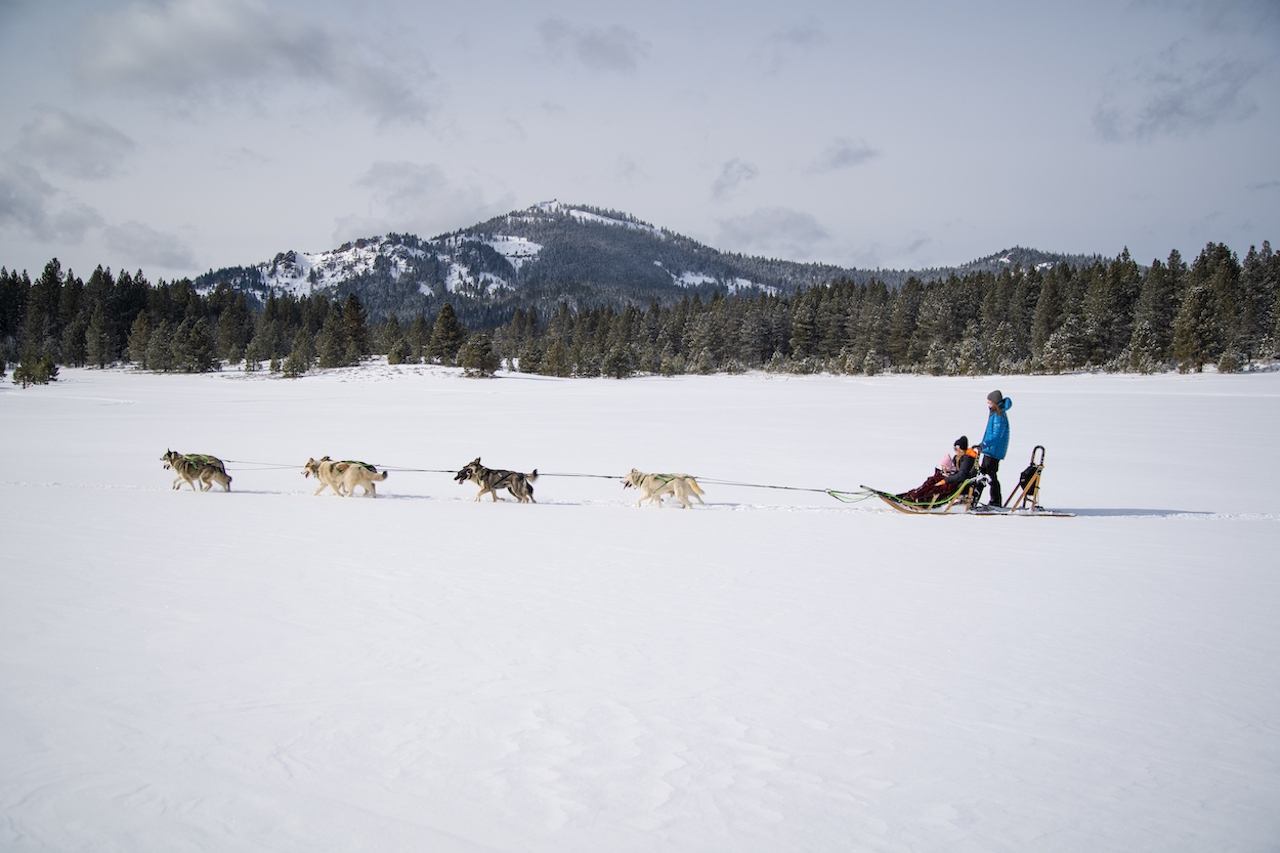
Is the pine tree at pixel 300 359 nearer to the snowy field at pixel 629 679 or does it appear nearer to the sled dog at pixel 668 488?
the snowy field at pixel 629 679

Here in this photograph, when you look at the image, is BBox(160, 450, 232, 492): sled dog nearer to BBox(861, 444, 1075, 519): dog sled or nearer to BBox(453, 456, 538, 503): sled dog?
BBox(453, 456, 538, 503): sled dog

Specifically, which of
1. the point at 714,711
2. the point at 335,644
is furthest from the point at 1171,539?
the point at 335,644

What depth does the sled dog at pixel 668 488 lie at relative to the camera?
35.7ft

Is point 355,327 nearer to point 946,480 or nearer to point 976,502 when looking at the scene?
point 946,480

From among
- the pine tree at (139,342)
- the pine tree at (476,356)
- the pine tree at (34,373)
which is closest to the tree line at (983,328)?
the pine tree at (476,356)

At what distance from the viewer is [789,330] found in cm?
8438

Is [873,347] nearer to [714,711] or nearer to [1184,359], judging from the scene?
[1184,359]

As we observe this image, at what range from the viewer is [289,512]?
30.3 ft

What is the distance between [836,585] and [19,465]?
18.3 meters

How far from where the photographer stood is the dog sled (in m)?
10.3

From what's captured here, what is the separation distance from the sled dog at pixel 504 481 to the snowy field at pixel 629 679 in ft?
3.34

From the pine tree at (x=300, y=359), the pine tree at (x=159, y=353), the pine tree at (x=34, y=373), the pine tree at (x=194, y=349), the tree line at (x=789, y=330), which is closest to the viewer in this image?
the pine tree at (x=34, y=373)

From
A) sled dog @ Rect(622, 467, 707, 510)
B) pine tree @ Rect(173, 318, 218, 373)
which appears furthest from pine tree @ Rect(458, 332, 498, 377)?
sled dog @ Rect(622, 467, 707, 510)

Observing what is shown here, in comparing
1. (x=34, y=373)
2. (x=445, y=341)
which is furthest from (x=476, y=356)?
(x=34, y=373)
